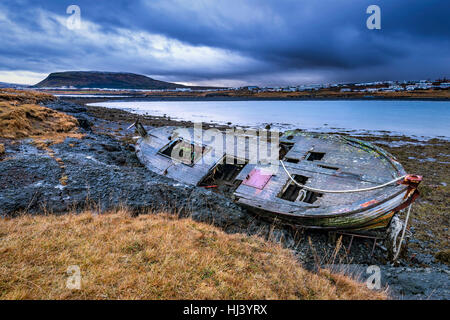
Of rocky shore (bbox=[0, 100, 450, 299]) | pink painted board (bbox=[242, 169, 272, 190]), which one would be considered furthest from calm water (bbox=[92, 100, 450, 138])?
pink painted board (bbox=[242, 169, 272, 190])

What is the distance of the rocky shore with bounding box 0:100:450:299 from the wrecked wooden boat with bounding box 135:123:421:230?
0.94 metres

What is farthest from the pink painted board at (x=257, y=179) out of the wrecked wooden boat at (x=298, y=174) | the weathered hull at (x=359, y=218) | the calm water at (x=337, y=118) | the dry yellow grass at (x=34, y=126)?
the calm water at (x=337, y=118)

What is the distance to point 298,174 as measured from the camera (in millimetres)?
9695

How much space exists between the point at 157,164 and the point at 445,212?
1618cm

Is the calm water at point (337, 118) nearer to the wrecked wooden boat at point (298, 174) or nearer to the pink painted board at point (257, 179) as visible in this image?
the wrecked wooden boat at point (298, 174)

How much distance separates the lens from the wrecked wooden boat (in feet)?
22.7

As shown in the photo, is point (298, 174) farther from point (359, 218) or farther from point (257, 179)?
point (359, 218)

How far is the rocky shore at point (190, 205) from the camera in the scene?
6.81 m

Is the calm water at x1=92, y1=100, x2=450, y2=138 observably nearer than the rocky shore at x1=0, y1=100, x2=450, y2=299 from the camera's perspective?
No

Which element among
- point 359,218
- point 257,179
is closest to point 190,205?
point 257,179

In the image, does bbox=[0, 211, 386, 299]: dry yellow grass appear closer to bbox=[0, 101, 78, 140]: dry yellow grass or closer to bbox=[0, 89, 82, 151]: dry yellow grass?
bbox=[0, 89, 82, 151]: dry yellow grass

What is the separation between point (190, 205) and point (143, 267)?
17.9 feet

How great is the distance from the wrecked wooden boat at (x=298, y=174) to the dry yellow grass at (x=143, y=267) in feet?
8.65
